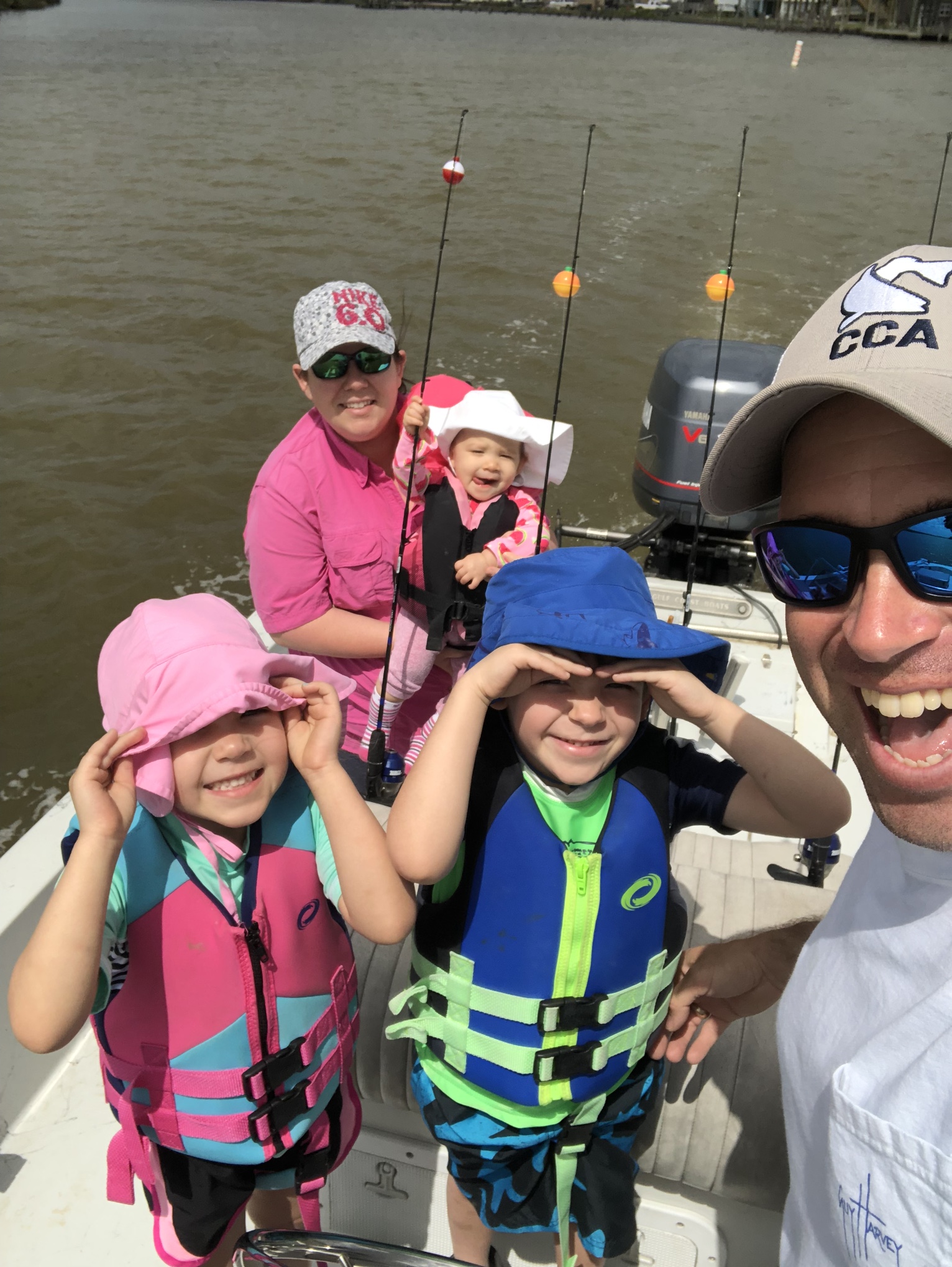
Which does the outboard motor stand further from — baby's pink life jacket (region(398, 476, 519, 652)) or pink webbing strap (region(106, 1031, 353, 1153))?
pink webbing strap (region(106, 1031, 353, 1153))

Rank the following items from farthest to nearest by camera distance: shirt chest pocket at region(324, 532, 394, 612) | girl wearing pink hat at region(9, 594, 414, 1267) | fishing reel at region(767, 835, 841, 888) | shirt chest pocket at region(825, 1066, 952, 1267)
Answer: shirt chest pocket at region(324, 532, 394, 612), fishing reel at region(767, 835, 841, 888), girl wearing pink hat at region(9, 594, 414, 1267), shirt chest pocket at region(825, 1066, 952, 1267)

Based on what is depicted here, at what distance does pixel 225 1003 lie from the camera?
1.70 m

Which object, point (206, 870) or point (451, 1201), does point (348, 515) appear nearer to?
point (206, 870)

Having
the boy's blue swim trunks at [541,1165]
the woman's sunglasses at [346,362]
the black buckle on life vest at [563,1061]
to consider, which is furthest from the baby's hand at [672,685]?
the woman's sunglasses at [346,362]

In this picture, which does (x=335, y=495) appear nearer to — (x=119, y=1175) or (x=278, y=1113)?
(x=278, y=1113)

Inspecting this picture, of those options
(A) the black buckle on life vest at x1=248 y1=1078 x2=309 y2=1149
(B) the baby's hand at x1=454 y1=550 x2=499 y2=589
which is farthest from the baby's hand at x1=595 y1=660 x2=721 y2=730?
(A) the black buckle on life vest at x1=248 y1=1078 x2=309 y2=1149

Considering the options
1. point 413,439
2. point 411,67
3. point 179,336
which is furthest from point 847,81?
point 413,439

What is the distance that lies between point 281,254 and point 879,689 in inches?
479

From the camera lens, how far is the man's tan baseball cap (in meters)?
0.91

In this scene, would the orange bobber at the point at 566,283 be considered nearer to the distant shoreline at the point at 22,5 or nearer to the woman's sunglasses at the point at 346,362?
the woman's sunglasses at the point at 346,362

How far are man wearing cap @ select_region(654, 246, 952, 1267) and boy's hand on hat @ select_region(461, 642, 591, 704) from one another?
0.46 metres

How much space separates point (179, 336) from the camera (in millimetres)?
10070

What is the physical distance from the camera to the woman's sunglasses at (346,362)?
229cm

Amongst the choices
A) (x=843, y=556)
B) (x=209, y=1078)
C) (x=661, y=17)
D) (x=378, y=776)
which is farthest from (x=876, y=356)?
(x=661, y=17)
